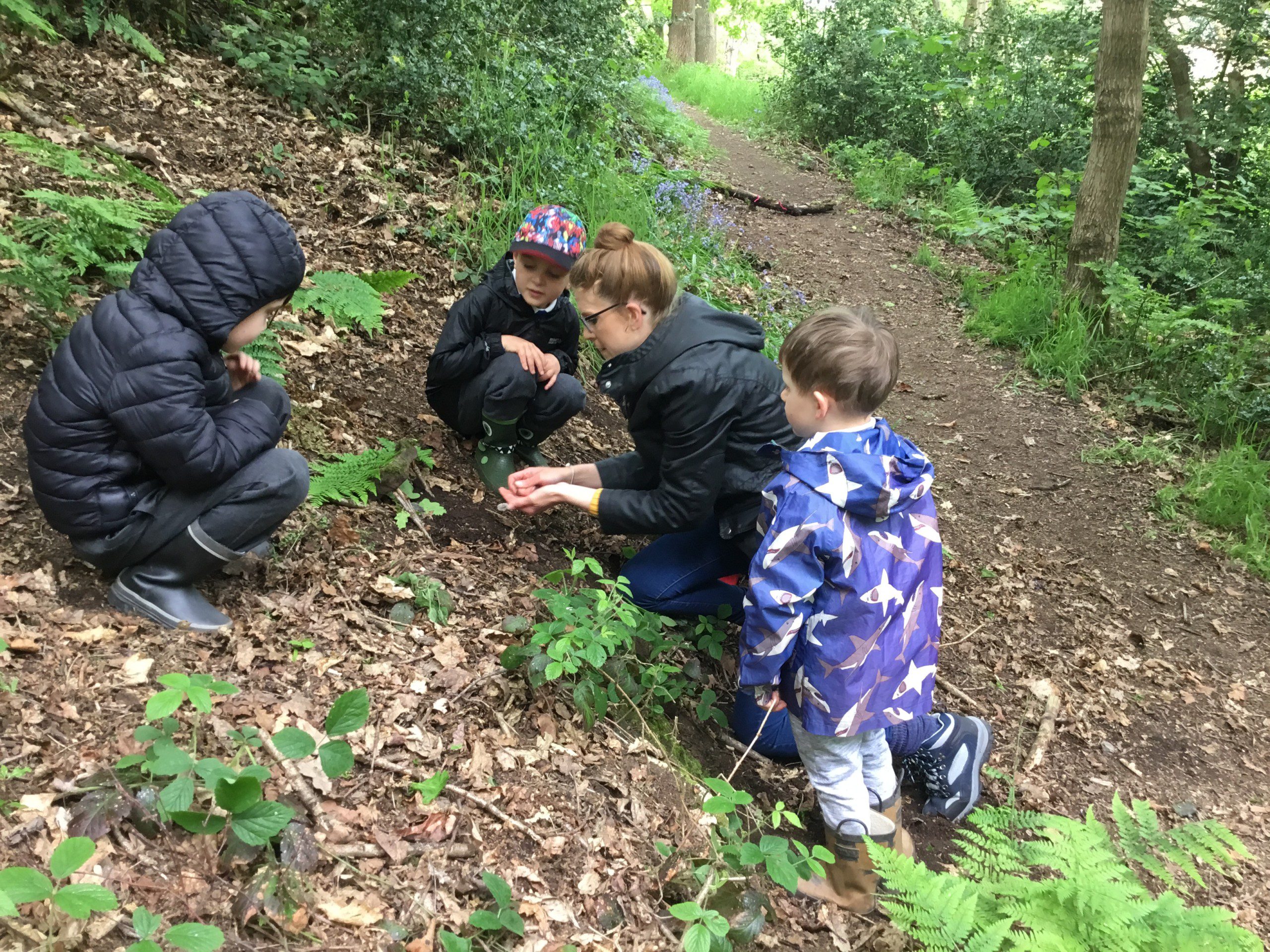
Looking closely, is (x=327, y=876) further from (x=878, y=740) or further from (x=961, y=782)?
(x=961, y=782)

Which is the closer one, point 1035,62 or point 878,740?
point 878,740

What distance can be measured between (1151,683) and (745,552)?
251 cm

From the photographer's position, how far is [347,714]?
198cm

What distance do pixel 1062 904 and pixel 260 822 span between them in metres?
2.22

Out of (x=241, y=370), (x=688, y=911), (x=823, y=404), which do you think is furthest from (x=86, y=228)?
(x=688, y=911)

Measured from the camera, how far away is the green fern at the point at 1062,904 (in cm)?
213

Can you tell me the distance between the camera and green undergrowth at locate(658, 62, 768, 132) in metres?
15.4

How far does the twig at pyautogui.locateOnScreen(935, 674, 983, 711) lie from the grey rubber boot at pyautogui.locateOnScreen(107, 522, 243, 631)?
3.23 meters

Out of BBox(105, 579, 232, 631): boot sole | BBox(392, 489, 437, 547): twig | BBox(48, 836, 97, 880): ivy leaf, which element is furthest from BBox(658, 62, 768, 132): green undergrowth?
BBox(48, 836, 97, 880): ivy leaf

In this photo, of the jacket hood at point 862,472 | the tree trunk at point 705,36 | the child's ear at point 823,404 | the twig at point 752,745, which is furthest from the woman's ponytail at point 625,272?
the tree trunk at point 705,36

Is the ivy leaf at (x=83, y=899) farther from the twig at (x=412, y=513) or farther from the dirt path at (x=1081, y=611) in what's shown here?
the dirt path at (x=1081, y=611)

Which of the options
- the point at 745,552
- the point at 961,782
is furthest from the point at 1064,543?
the point at 745,552

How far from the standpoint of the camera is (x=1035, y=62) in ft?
35.9

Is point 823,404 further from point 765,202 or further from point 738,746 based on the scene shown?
point 765,202
